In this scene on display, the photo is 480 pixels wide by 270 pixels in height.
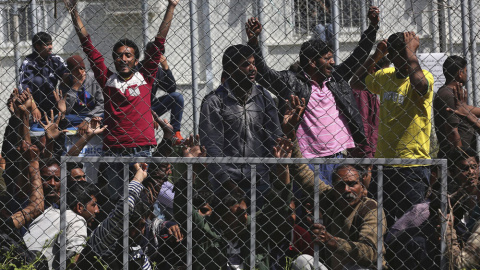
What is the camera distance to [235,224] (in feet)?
15.0

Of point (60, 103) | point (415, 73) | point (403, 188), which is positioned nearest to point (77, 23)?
point (60, 103)

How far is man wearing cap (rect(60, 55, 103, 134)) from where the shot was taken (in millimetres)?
5938

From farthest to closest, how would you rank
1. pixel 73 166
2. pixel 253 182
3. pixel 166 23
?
pixel 73 166 < pixel 166 23 < pixel 253 182

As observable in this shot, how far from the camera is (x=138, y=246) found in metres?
4.64

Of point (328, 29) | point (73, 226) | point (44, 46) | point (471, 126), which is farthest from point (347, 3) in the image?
point (73, 226)

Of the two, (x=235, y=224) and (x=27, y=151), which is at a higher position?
(x=27, y=151)

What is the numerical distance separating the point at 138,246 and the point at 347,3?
3.06 meters

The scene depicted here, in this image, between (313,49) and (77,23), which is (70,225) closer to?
(77,23)

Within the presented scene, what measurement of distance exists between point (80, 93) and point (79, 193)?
5.79 ft

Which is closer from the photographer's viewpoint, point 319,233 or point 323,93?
point 319,233

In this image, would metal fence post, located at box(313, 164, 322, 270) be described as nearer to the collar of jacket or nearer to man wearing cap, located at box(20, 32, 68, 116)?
the collar of jacket

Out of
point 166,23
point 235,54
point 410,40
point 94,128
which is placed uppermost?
point 166,23

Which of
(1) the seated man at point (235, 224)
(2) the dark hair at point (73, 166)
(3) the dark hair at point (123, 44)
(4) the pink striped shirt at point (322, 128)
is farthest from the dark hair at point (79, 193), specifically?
(4) the pink striped shirt at point (322, 128)

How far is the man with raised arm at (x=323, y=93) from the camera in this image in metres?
5.19
